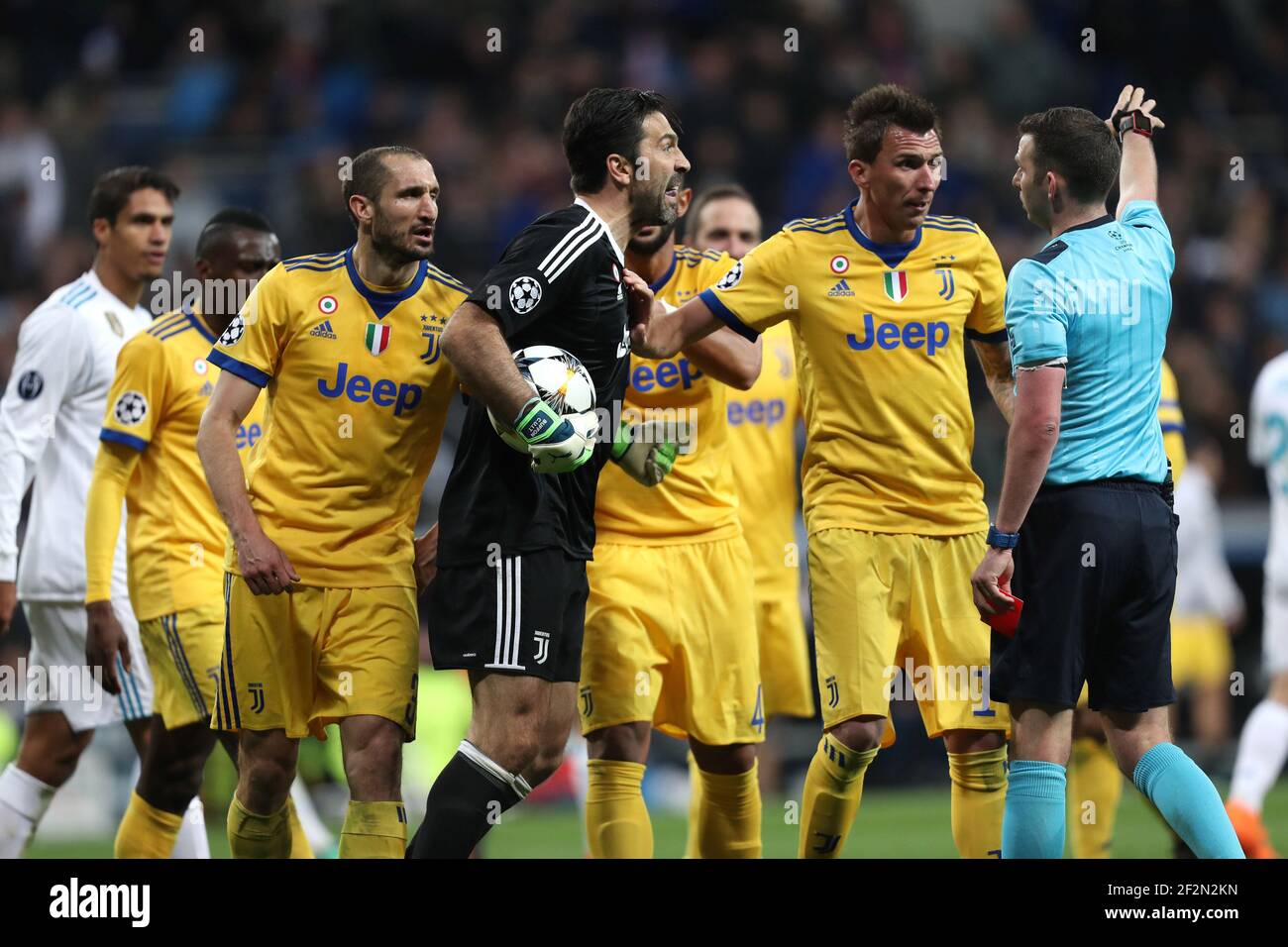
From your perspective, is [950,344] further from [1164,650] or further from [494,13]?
[494,13]

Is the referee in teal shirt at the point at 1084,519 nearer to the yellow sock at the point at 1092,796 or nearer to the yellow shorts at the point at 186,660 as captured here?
the yellow sock at the point at 1092,796

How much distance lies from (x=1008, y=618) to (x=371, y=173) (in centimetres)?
242

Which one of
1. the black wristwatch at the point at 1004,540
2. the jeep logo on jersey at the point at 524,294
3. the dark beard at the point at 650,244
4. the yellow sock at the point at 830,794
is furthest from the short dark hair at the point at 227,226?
the black wristwatch at the point at 1004,540

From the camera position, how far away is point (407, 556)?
217 inches

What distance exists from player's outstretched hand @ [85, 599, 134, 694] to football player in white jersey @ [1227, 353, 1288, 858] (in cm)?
509

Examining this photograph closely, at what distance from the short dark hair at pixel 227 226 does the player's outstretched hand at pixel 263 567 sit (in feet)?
5.56

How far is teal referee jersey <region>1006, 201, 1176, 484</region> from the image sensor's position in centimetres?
516

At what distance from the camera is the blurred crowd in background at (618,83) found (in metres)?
14.2

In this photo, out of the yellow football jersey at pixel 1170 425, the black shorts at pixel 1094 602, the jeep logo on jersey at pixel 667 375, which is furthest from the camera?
the yellow football jersey at pixel 1170 425

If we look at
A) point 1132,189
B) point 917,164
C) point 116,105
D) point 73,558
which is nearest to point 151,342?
point 73,558

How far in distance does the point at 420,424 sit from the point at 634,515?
1078 millimetres

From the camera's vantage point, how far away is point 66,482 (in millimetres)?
6883

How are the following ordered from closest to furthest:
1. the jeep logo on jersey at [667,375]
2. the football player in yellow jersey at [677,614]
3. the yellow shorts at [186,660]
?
the football player in yellow jersey at [677,614]
the yellow shorts at [186,660]
the jeep logo on jersey at [667,375]

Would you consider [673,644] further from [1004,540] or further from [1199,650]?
[1199,650]
